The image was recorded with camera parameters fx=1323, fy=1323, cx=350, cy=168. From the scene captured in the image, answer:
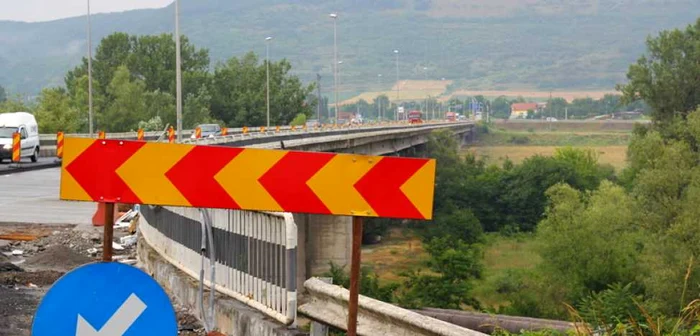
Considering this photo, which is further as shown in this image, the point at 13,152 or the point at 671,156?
the point at 671,156

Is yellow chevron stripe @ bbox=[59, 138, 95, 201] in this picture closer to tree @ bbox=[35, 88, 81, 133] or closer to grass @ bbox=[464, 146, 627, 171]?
tree @ bbox=[35, 88, 81, 133]

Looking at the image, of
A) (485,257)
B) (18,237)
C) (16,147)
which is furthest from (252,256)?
(485,257)

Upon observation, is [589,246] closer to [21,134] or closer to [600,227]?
[600,227]

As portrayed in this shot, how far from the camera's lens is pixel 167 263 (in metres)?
14.0

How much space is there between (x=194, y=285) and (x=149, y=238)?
15.5 ft

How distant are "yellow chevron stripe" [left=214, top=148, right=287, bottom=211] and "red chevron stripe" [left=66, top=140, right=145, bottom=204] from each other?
1.76 feet

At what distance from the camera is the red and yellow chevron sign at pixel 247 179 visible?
7.19 metres

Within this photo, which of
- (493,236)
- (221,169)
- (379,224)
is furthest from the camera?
(493,236)

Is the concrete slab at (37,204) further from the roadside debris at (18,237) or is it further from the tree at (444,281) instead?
the tree at (444,281)

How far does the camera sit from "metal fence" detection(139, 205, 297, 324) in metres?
9.69

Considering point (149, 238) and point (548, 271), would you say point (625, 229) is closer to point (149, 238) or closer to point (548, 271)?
point (548, 271)

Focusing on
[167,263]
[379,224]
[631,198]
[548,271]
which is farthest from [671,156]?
[167,263]

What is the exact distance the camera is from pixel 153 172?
7.37 metres

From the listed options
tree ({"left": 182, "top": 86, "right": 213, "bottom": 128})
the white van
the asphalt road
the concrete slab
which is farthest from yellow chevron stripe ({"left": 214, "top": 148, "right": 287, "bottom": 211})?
tree ({"left": 182, "top": 86, "right": 213, "bottom": 128})
